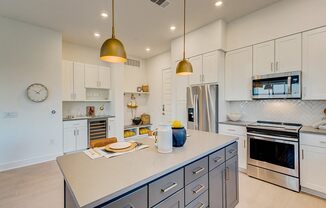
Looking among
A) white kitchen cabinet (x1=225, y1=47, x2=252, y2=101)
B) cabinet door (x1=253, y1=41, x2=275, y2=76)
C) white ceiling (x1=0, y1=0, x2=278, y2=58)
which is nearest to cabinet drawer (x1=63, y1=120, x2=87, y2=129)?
white ceiling (x1=0, y1=0, x2=278, y2=58)

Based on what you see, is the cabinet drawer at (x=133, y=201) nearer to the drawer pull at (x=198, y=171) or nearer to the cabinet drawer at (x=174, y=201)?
the cabinet drawer at (x=174, y=201)

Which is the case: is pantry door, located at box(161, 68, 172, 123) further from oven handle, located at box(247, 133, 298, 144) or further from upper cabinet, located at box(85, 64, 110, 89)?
oven handle, located at box(247, 133, 298, 144)

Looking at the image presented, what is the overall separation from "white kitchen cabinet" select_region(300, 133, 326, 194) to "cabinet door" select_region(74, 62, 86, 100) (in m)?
5.07

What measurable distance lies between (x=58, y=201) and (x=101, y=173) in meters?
1.83

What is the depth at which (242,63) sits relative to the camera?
11.0ft

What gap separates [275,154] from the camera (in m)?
2.64

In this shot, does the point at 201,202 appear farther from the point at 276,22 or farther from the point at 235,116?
the point at 276,22

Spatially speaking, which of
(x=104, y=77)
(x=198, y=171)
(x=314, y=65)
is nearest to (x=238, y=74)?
(x=314, y=65)

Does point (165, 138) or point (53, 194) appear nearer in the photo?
point (165, 138)

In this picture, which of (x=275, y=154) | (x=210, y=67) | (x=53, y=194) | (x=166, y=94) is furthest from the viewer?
(x=166, y=94)

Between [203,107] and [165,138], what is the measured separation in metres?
2.35

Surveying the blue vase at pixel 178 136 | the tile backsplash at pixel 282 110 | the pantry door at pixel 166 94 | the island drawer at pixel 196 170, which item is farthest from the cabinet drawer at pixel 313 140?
the pantry door at pixel 166 94

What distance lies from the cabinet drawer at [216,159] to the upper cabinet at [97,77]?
4.26 meters

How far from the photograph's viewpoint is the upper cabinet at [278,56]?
8.81ft
